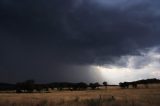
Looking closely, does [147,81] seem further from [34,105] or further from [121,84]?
[34,105]

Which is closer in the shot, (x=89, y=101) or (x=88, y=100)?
(x=89, y=101)

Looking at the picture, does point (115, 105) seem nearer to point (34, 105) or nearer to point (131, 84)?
point (34, 105)

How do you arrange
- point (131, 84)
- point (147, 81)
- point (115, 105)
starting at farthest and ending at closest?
point (147, 81), point (131, 84), point (115, 105)

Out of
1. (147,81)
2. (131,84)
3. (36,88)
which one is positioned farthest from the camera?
(147,81)

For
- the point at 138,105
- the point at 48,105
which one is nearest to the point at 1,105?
the point at 48,105

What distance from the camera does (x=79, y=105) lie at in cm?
2564

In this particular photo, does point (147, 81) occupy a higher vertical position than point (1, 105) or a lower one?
higher

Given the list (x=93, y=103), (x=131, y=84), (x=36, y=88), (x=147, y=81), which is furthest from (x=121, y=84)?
(x=93, y=103)

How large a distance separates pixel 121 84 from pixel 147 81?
21.3 m

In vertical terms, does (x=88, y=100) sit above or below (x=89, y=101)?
above

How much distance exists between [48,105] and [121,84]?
16795cm

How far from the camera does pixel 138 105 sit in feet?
82.7

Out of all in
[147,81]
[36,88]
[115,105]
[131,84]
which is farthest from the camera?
[147,81]

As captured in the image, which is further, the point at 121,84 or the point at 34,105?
the point at 121,84
